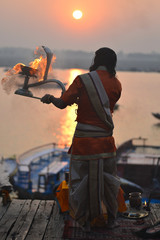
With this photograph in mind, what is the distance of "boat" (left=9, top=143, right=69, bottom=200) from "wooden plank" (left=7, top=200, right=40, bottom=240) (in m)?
13.7

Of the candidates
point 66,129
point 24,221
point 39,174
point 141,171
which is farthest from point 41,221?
point 66,129

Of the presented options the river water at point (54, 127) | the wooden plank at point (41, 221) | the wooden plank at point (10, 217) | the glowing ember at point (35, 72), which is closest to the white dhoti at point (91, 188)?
the wooden plank at point (41, 221)

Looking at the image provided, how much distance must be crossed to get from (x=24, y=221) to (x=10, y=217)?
0.27 meters

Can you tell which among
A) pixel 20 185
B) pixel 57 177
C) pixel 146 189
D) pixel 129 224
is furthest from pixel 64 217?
pixel 20 185

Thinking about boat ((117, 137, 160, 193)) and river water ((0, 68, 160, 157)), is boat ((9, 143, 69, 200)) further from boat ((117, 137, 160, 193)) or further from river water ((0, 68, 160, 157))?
river water ((0, 68, 160, 157))

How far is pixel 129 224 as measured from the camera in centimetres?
473

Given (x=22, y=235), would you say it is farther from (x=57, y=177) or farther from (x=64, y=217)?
(x=57, y=177)

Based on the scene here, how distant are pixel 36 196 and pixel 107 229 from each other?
19.0m

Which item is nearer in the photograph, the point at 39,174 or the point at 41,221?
the point at 41,221

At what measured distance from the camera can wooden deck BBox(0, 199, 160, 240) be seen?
4.39 meters

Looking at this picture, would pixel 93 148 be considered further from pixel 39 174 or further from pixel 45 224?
pixel 39 174

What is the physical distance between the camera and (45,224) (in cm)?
479

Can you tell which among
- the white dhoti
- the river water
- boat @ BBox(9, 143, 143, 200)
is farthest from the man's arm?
the river water

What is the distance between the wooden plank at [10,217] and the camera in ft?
14.9
